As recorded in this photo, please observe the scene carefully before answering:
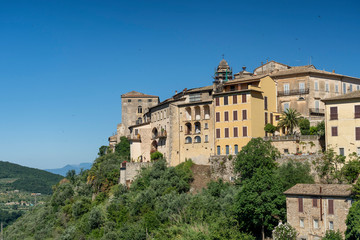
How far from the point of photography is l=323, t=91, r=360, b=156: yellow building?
146ft

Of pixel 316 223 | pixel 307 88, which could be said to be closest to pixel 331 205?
pixel 316 223

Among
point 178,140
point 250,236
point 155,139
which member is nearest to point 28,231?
point 155,139

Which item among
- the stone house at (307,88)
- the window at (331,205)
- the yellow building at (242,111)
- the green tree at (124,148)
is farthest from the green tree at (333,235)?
the green tree at (124,148)

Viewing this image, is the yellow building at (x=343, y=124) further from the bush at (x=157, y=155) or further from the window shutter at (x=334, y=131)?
the bush at (x=157, y=155)

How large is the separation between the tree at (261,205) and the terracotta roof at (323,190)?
5.49ft

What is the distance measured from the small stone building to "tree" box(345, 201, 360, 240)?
3.79ft

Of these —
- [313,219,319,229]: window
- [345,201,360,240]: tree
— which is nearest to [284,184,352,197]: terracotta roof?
[345,201,360,240]: tree

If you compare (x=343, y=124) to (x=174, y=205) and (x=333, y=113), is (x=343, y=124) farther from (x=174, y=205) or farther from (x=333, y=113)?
(x=174, y=205)

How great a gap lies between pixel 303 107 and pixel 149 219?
77.4ft

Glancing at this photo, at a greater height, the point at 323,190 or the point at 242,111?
the point at 242,111

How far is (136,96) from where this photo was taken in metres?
90.4

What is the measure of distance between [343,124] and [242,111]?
13283mm

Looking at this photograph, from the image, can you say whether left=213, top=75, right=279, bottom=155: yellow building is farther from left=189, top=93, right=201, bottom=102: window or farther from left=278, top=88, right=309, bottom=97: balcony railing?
left=189, top=93, right=201, bottom=102: window

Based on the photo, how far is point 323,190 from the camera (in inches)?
1476
